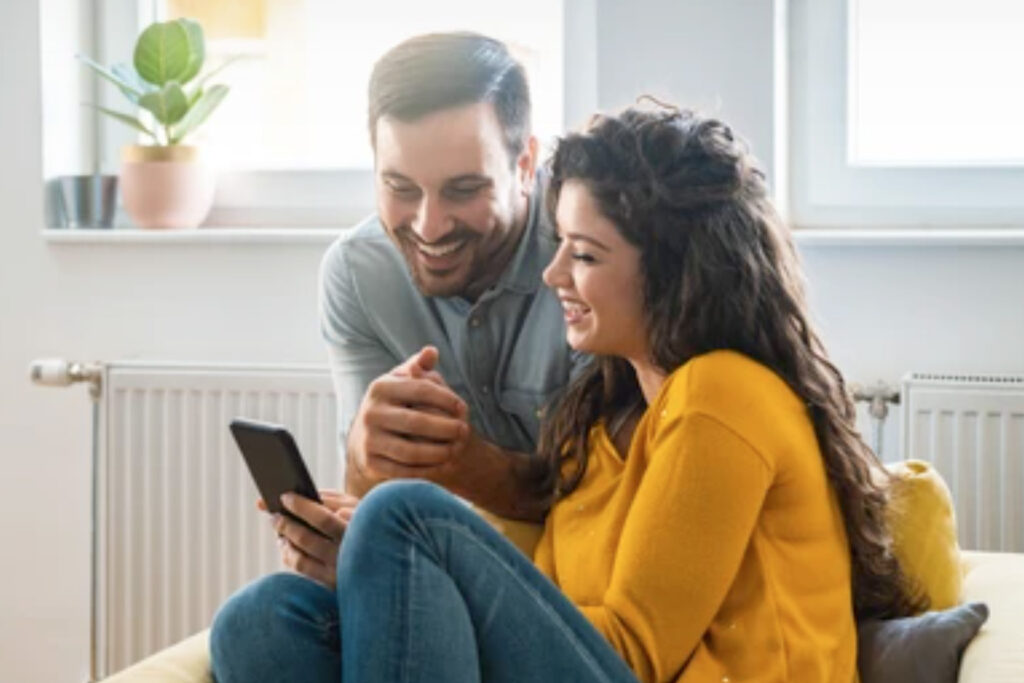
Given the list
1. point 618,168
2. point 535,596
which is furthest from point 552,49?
point 535,596

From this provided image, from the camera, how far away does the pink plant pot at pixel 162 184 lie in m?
2.94

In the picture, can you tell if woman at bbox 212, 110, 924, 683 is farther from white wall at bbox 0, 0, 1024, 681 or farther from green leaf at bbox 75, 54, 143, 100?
green leaf at bbox 75, 54, 143, 100

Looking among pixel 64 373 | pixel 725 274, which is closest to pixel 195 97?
pixel 64 373

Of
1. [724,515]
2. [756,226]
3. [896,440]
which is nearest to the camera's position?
[724,515]

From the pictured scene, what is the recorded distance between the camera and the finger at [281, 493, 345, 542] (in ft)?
6.30

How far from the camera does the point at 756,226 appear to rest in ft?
5.98

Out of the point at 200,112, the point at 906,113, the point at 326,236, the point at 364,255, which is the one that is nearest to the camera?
the point at 364,255

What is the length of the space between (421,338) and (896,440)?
0.76 metres

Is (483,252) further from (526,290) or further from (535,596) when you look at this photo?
(535,596)

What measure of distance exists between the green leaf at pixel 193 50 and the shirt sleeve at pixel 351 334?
0.74 m

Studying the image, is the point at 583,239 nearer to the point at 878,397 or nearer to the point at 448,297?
the point at 448,297

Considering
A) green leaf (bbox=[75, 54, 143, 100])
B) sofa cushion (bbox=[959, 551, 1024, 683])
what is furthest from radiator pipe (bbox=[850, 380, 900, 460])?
green leaf (bbox=[75, 54, 143, 100])

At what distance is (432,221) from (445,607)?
1.78 feet

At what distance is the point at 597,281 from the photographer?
185 centimetres
